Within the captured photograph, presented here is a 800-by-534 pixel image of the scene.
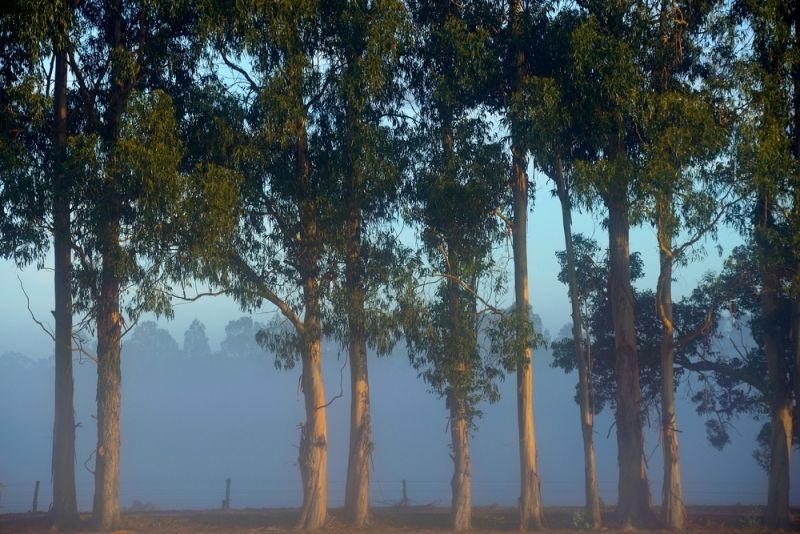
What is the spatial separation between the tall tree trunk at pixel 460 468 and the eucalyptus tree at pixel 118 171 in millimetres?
6099

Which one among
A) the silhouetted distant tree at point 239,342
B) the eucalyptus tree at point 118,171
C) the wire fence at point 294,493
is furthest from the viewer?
the silhouetted distant tree at point 239,342

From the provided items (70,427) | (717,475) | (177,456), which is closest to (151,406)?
(177,456)

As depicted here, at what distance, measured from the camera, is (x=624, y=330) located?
62.2 ft

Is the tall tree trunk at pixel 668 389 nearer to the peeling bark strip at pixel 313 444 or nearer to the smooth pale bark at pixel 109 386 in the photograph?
the peeling bark strip at pixel 313 444

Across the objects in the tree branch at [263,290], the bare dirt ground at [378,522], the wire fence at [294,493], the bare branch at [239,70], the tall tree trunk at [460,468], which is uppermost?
the bare branch at [239,70]

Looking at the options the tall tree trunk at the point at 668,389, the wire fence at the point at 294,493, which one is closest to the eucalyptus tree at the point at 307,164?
the tall tree trunk at the point at 668,389

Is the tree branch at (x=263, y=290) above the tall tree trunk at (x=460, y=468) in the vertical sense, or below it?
above

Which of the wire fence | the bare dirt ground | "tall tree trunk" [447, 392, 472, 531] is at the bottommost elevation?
the wire fence

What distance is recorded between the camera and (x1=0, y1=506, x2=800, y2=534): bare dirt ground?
18000mm

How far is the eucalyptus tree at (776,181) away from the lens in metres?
17.4

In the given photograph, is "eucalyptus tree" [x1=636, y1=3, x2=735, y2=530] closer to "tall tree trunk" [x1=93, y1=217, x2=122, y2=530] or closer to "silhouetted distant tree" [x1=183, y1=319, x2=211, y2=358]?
"tall tree trunk" [x1=93, y1=217, x2=122, y2=530]

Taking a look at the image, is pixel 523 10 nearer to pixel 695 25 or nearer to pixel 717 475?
pixel 695 25

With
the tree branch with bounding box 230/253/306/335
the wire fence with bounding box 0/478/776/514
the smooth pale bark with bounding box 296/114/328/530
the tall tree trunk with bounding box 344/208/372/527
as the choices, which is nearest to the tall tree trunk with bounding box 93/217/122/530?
the tree branch with bounding box 230/253/306/335

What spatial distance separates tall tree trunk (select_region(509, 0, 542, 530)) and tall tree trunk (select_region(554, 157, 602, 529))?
0.83 metres
